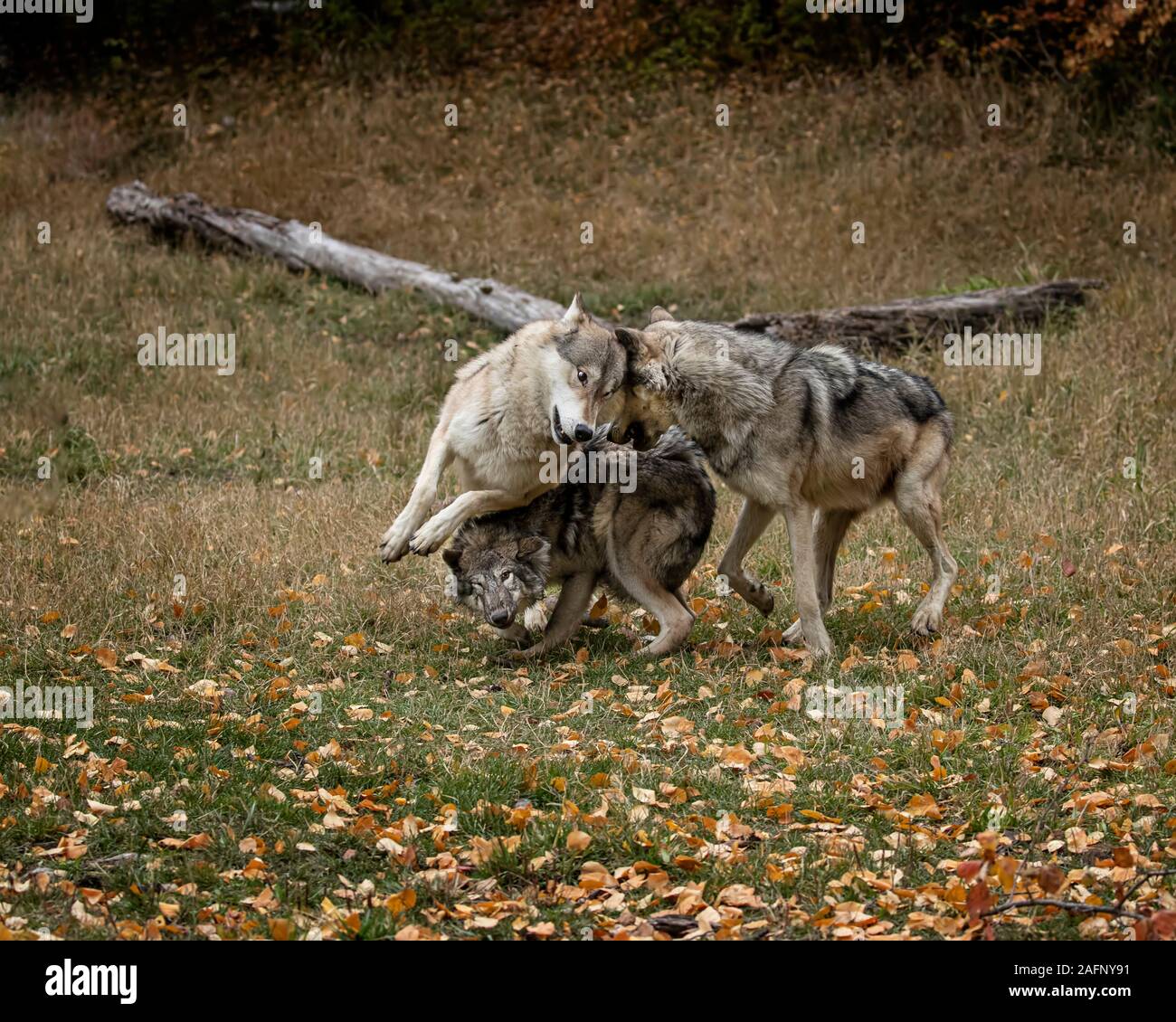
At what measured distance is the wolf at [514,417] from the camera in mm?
7109

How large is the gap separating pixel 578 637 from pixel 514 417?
1.59 m

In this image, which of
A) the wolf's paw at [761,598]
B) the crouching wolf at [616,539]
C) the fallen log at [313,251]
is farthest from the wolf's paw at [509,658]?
the fallen log at [313,251]

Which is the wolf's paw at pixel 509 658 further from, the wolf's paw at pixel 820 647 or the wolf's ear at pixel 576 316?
the wolf's ear at pixel 576 316

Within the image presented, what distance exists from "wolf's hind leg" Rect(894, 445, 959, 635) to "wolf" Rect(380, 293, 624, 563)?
77.8 inches

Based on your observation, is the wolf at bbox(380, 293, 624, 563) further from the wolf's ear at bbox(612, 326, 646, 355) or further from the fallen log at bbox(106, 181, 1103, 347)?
the fallen log at bbox(106, 181, 1103, 347)

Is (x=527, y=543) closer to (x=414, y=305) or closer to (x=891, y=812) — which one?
(x=891, y=812)

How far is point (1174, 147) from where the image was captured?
17609 millimetres

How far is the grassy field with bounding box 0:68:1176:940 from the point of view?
4648 millimetres

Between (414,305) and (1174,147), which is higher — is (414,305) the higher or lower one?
Result: the lower one

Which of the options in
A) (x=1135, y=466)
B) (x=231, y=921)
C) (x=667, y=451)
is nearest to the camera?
(x=231, y=921)

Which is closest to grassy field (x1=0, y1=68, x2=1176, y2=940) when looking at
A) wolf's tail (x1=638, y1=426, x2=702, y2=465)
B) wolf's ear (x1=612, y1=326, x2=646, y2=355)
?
wolf's tail (x1=638, y1=426, x2=702, y2=465)

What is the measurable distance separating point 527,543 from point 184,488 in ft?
15.1

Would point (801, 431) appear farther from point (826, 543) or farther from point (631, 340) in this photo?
point (631, 340)
